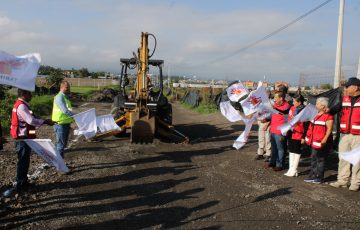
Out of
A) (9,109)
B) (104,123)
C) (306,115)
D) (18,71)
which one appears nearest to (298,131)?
(306,115)

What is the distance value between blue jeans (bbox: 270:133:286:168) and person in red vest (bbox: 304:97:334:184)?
873mm

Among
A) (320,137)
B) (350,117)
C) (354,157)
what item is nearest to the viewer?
(354,157)

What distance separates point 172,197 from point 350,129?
371 cm

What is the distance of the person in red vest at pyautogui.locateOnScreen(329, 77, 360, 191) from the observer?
722 cm

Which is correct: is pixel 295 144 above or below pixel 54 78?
below

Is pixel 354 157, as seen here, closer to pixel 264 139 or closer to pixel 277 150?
pixel 277 150

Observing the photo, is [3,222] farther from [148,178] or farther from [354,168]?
[354,168]

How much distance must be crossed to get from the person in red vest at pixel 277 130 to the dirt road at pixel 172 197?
0.43m

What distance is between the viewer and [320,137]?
7738 mm

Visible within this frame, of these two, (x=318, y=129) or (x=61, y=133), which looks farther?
(x=61, y=133)

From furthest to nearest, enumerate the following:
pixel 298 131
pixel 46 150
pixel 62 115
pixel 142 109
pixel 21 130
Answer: pixel 142 109 → pixel 298 131 → pixel 62 115 → pixel 21 130 → pixel 46 150

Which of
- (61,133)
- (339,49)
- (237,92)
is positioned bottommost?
(61,133)

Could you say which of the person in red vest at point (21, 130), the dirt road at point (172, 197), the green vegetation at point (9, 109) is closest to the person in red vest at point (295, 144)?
the dirt road at point (172, 197)

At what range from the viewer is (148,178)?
782cm
